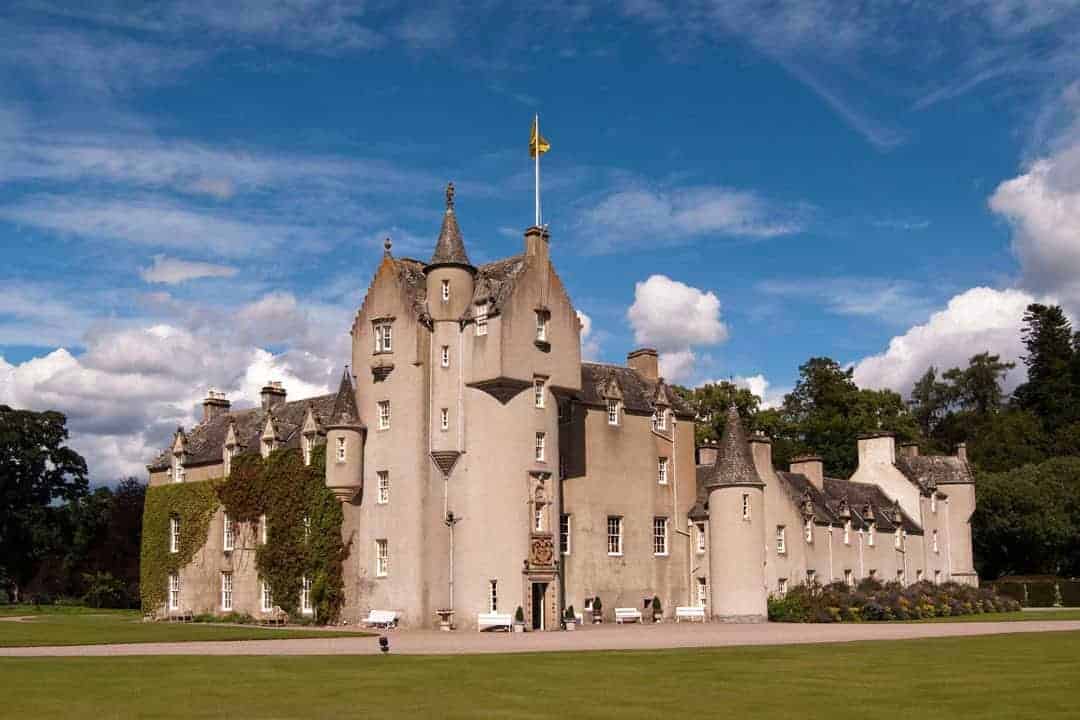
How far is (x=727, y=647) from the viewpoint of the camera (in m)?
29.2

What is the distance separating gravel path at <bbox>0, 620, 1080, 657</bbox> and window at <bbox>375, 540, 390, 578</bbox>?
4.05 metres

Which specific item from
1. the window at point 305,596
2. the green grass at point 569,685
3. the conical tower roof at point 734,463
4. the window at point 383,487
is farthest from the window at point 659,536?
the green grass at point 569,685

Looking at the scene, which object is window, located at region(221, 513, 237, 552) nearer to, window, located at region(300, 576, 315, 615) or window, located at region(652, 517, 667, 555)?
window, located at region(300, 576, 315, 615)

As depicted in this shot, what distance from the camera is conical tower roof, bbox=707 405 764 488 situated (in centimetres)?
4997

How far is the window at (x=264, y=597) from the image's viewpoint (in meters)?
51.3

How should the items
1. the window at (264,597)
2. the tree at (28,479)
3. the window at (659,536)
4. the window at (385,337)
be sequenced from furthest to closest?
the tree at (28,479) < the window at (659,536) < the window at (264,597) < the window at (385,337)

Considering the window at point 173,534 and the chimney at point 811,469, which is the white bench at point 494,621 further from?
the chimney at point 811,469

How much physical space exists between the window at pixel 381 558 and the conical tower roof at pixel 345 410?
16.2ft

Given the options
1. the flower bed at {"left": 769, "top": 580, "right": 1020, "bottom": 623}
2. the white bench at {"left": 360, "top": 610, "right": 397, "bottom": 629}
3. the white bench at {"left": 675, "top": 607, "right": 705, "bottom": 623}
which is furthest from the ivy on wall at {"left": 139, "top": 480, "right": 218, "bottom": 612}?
the flower bed at {"left": 769, "top": 580, "right": 1020, "bottom": 623}

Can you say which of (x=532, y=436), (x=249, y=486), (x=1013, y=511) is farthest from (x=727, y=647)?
(x=1013, y=511)

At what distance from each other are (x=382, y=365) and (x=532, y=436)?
6.78 m

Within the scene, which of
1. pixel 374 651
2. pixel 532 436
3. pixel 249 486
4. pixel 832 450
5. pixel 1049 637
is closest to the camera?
pixel 374 651

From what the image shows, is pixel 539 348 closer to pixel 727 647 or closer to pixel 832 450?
pixel 727 647

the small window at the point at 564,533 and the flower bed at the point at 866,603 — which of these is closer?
the flower bed at the point at 866,603
